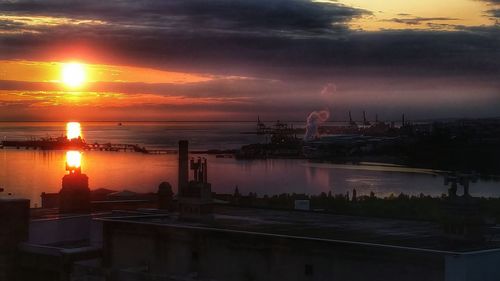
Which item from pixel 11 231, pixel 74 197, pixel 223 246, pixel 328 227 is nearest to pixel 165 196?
pixel 74 197

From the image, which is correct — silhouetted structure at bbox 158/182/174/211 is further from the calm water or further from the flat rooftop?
the calm water

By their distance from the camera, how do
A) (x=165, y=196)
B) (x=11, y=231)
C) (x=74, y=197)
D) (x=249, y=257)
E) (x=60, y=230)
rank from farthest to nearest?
(x=74, y=197) → (x=165, y=196) → (x=60, y=230) → (x=11, y=231) → (x=249, y=257)

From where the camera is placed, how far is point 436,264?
1099 cm

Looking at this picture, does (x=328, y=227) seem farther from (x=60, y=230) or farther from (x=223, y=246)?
(x=60, y=230)

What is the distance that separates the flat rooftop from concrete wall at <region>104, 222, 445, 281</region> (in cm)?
25

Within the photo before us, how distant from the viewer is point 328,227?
1511 centimetres

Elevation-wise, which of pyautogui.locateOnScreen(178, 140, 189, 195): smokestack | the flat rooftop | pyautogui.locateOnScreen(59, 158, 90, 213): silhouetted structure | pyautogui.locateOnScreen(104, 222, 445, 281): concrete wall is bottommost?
pyautogui.locateOnScreen(104, 222, 445, 281): concrete wall

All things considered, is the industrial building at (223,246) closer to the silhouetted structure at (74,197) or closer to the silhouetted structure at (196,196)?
the silhouetted structure at (196,196)

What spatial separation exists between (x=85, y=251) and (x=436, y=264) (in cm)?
817

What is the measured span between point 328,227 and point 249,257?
7.97 ft

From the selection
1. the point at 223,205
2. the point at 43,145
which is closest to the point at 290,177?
the point at 223,205

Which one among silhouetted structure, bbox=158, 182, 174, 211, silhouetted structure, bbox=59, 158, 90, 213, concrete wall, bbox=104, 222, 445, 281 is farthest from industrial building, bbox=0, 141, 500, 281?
silhouetted structure, bbox=59, 158, 90, 213

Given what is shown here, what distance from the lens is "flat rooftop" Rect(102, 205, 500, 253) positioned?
499 inches

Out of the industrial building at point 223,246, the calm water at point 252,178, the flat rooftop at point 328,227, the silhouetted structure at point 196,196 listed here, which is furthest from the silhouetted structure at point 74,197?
the calm water at point 252,178
